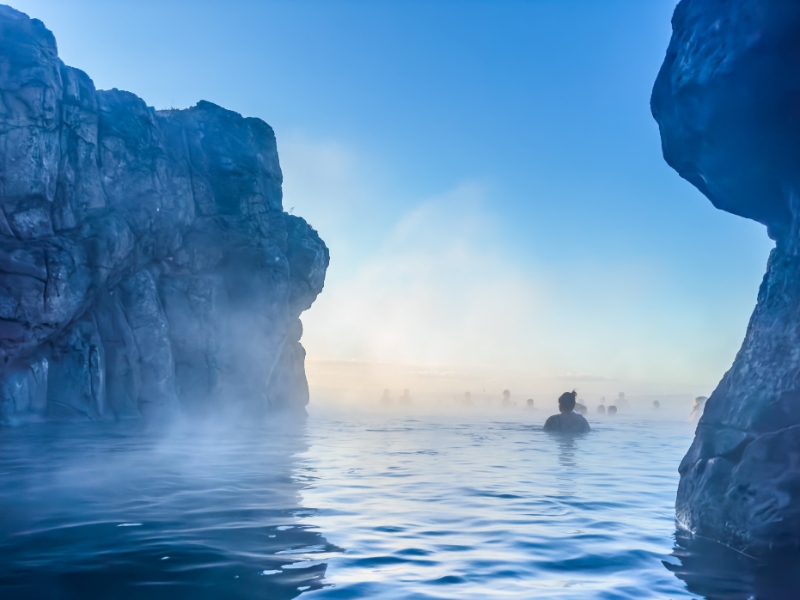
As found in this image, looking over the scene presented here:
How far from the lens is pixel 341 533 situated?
31.0 ft

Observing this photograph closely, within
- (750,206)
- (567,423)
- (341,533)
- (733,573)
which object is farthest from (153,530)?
(567,423)

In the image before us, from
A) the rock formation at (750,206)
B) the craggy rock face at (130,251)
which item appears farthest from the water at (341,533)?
the craggy rock face at (130,251)

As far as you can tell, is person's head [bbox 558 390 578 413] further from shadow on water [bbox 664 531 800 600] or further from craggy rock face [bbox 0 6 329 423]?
shadow on water [bbox 664 531 800 600]

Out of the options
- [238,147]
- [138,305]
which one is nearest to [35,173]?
[138,305]

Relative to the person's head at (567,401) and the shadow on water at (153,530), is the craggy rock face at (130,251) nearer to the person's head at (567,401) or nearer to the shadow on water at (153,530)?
the shadow on water at (153,530)

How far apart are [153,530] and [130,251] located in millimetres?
38847

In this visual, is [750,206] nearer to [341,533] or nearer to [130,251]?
[341,533]

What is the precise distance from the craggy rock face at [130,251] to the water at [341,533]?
20681 mm

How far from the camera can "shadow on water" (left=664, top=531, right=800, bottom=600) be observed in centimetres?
676

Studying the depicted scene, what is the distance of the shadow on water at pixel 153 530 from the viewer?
6.74 meters

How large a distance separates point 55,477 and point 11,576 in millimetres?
8949

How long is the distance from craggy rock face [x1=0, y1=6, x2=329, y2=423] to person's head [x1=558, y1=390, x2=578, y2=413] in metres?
28.0

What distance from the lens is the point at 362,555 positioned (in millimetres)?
8148

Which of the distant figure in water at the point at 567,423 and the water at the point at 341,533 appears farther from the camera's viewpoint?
the distant figure in water at the point at 567,423
